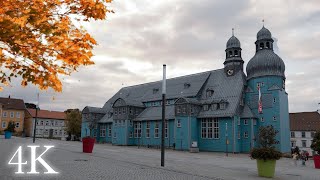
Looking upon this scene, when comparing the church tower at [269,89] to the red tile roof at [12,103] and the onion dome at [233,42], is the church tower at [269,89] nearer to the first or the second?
the onion dome at [233,42]

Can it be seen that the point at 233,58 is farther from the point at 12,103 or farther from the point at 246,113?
the point at 12,103

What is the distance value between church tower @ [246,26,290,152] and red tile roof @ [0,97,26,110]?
81.5 metres

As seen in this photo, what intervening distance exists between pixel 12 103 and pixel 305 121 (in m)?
91.1

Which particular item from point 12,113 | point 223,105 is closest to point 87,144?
point 223,105

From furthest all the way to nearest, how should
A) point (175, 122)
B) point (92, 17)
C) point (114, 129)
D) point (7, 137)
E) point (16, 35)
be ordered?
point (114, 129) < point (7, 137) < point (175, 122) < point (92, 17) < point (16, 35)

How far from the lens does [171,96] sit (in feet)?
205

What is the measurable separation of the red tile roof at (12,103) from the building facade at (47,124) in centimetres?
354

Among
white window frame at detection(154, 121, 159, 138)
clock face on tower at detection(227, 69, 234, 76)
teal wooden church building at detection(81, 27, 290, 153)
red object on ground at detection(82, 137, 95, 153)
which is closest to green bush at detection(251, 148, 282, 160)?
red object on ground at detection(82, 137, 95, 153)

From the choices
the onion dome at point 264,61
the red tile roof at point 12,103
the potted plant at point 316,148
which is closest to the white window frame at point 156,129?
the onion dome at point 264,61

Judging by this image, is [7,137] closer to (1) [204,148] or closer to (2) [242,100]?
(1) [204,148]

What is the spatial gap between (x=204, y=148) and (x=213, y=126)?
4.05 meters

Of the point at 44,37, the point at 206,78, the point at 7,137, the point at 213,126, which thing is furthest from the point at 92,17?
the point at 7,137

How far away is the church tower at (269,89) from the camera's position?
49438 millimetres

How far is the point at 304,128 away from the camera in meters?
84.6
